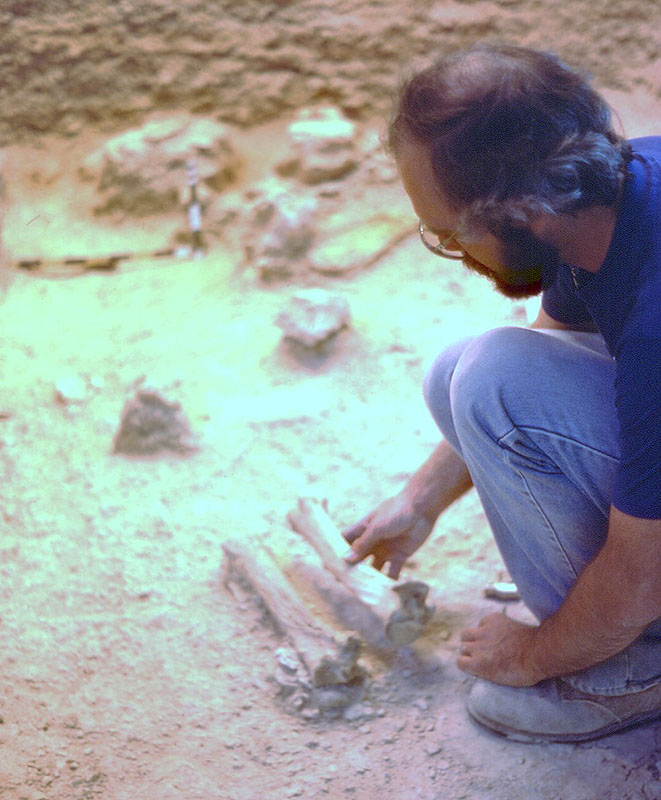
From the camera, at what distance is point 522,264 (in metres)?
1.49

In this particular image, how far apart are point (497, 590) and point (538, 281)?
91 centimetres

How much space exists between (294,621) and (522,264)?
0.98 meters

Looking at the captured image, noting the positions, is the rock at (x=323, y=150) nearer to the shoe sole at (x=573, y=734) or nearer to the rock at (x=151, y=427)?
the rock at (x=151, y=427)

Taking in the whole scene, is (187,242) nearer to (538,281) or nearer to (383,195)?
(383,195)

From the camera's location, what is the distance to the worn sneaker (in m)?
1.74

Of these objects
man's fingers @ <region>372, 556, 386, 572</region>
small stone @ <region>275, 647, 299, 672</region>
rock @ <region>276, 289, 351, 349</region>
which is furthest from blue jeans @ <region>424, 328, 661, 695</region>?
rock @ <region>276, 289, 351, 349</region>

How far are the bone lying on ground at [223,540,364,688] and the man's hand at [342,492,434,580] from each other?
0.58 ft

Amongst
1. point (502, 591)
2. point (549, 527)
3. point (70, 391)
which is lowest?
point (70, 391)

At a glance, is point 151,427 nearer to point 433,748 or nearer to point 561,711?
point 433,748

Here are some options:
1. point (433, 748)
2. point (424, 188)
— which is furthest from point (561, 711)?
point (424, 188)

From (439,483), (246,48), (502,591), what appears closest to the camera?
(439,483)

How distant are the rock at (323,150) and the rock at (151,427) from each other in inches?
75.9

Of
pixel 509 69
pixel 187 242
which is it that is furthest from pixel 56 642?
pixel 187 242

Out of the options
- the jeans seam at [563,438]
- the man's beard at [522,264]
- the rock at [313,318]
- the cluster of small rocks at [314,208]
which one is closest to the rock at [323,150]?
the cluster of small rocks at [314,208]
